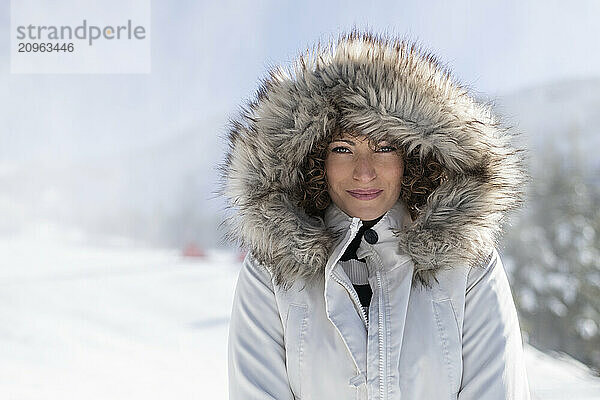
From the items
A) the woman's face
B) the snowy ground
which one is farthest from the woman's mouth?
the snowy ground

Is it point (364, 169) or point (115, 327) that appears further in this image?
point (115, 327)

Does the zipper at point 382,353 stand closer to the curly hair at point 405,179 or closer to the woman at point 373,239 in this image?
the woman at point 373,239

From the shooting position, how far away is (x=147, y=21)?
534cm

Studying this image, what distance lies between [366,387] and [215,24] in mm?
5102

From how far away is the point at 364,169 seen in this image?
1.07 m

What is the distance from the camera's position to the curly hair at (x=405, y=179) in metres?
1.13

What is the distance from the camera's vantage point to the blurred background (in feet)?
11.8

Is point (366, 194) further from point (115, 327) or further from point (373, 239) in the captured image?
point (115, 327)

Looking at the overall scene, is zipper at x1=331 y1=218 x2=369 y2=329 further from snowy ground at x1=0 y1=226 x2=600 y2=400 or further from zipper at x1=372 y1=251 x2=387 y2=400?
snowy ground at x1=0 y1=226 x2=600 y2=400

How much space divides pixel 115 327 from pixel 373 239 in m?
2.44

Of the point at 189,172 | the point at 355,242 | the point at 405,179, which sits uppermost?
the point at 405,179

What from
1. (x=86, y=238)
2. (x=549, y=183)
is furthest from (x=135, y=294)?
(x=549, y=183)

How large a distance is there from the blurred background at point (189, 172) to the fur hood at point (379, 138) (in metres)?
2.07

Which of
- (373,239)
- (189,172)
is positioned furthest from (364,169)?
(189,172)
